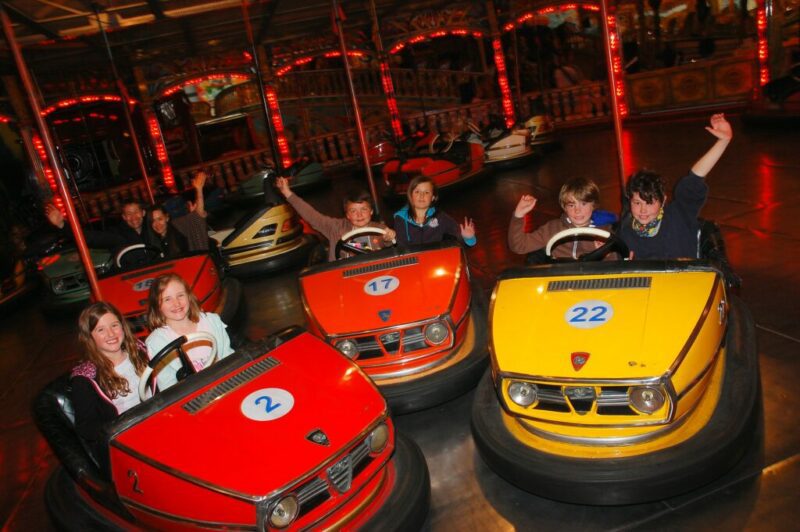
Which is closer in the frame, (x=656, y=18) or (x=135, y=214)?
(x=135, y=214)

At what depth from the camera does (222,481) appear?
1.55m

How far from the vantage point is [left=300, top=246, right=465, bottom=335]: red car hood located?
2.49 m

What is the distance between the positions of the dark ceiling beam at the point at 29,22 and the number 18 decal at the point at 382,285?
167 inches

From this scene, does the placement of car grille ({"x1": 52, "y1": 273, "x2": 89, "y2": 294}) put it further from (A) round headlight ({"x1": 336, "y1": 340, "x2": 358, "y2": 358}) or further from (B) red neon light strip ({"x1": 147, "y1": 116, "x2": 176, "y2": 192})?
(B) red neon light strip ({"x1": 147, "y1": 116, "x2": 176, "y2": 192})

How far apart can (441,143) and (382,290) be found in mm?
5524

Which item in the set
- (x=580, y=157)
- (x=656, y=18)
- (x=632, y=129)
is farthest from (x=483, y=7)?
(x=580, y=157)

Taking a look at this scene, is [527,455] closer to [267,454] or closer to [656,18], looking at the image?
[267,454]

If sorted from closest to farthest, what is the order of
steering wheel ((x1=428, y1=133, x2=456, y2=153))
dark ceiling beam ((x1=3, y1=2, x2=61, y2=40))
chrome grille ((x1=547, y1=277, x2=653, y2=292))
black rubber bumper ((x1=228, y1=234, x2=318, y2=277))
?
chrome grille ((x1=547, y1=277, x2=653, y2=292)) → black rubber bumper ((x1=228, y1=234, x2=318, y2=277)) → dark ceiling beam ((x1=3, y1=2, x2=61, y2=40)) → steering wheel ((x1=428, y1=133, x2=456, y2=153))

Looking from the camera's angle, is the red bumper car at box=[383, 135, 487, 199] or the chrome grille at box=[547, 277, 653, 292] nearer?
the chrome grille at box=[547, 277, 653, 292]

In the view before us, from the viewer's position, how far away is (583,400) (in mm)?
1755

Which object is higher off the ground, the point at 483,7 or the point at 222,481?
the point at 483,7

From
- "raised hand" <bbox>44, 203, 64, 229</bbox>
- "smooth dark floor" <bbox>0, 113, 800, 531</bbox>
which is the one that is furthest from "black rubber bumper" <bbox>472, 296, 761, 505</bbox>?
"raised hand" <bbox>44, 203, 64, 229</bbox>

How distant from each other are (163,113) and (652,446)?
48.6 ft

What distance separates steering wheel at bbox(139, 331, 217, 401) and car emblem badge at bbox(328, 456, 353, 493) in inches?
22.8
